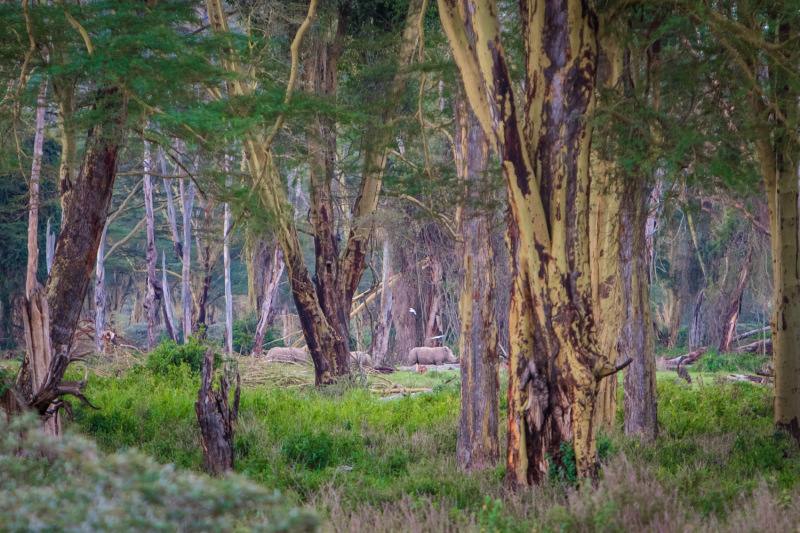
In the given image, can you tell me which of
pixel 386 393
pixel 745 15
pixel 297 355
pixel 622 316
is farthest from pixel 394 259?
pixel 745 15

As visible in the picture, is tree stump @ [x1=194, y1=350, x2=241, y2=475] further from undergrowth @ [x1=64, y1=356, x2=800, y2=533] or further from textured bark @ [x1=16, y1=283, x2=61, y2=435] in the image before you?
textured bark @ [x1=16, y1=283, x2=61, y2=435]

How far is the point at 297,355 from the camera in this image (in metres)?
20.9

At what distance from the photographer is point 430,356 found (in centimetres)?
2362

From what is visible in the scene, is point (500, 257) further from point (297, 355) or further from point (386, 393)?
point (297, 355)

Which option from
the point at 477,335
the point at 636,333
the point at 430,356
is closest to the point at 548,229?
the point at 477,335

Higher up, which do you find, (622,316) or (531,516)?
(622,316)

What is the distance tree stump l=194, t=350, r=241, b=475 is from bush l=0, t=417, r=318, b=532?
4.82 metres

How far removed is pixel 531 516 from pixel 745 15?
5317 mm

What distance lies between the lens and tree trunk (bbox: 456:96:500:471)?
760 cm

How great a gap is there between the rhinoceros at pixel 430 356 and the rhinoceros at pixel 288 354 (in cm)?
461

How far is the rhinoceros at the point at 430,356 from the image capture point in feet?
77.3

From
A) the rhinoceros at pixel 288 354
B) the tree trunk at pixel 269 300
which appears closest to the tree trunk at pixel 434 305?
the tree trunk at pixel 269 300

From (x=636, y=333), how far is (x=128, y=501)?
7.93 m

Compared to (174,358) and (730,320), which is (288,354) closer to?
(174,358)
